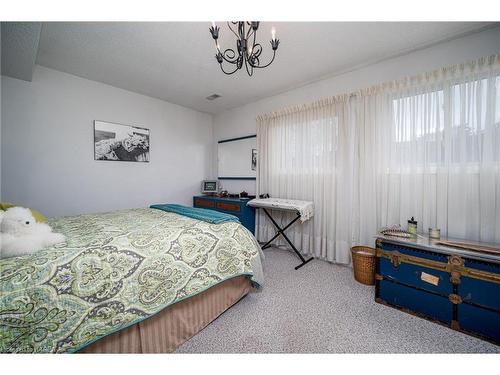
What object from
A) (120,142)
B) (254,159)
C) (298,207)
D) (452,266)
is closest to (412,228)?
(452,266)

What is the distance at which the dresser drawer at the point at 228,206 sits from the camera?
3.24 m

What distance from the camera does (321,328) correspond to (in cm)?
144

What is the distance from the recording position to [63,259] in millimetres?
970

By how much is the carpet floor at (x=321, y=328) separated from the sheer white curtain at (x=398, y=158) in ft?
2.87

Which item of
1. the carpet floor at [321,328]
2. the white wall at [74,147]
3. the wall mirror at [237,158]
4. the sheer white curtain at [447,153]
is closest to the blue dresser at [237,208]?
the wall mirror at [237,158]

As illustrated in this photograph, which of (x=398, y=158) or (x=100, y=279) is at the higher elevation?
(x=398, y=158)

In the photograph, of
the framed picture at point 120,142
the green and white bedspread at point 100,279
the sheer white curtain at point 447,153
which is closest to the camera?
the green and white bedspread at point 100,279

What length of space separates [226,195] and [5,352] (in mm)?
3066

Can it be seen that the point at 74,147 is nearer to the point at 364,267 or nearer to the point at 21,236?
the point at 21,236

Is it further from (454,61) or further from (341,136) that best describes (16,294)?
(454,61)

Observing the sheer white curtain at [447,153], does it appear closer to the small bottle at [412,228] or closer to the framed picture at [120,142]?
the small bottle at [412,228]

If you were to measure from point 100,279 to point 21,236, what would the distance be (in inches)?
19.8

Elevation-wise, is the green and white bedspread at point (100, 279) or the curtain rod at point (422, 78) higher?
the curtain rod at point (422, 78)
